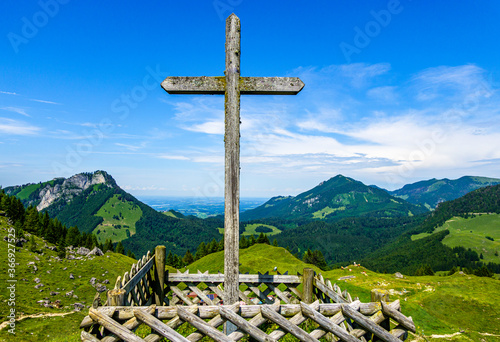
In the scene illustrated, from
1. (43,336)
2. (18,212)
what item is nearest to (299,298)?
(43,336)

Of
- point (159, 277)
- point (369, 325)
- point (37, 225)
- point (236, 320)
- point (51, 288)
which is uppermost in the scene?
point (236, 320)

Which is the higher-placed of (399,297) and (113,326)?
(113,326)

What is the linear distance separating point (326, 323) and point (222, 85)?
20.8ft

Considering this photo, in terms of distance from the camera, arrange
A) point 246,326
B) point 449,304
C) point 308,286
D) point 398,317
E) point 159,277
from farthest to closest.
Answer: point 449,304 < point 159,277 < point 308,286 < point 398,317 < point 246,326

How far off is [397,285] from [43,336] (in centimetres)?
4406

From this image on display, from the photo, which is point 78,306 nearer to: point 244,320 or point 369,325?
point 244,320

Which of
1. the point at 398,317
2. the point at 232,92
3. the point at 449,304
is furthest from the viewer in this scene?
the point at 449,304

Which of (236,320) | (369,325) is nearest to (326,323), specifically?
(369,325)

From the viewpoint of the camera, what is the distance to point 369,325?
5625 mm

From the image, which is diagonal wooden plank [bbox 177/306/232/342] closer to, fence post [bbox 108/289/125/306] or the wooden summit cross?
the wooden summit cross

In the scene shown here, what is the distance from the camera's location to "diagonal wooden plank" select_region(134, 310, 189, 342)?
5.00 metres

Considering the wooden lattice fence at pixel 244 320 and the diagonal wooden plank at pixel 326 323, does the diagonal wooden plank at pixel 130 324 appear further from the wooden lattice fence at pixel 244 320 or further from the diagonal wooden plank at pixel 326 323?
the diagonal wooden plank at pixel 326 323

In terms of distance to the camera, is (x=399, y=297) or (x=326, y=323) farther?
(x=399, y=297)

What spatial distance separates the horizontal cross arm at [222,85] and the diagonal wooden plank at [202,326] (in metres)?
5.50
